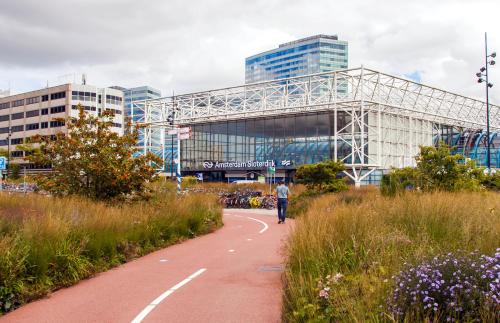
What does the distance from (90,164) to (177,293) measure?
8391 millimetres

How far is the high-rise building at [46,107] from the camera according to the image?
95.7m

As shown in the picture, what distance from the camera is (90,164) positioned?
15.4 m

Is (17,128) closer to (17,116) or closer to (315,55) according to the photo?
(17,116)

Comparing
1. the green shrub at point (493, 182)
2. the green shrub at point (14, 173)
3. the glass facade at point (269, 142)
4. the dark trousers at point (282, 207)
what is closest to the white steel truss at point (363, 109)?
the glass facade at point (269, 142)

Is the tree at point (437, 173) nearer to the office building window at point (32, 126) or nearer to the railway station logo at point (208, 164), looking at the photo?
the railway station logo at point (208, 164)

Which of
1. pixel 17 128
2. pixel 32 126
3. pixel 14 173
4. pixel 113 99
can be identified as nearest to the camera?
pixel 14 173

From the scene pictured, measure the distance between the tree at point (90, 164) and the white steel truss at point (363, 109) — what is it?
34562mm

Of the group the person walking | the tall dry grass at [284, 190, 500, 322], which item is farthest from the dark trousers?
the tall dry grass at [284, 190, 500, 322]

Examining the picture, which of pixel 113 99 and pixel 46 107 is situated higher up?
pixel 113 99

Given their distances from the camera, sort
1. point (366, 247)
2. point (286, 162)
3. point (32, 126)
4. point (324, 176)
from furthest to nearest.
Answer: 1. point (32, 126)
2. point (286, 162)
3. point (324, 176)
4. point (366, 247)

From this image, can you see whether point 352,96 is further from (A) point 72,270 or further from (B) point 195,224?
(A) point 72,270

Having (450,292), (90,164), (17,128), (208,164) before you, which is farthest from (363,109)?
(17,128)

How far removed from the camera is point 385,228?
25.0ft

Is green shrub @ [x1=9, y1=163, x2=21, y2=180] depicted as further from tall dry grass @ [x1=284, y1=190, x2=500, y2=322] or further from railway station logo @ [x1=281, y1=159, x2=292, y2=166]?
tall dry grass @ [x1=284, y1=190, x2=500, y2=322]
